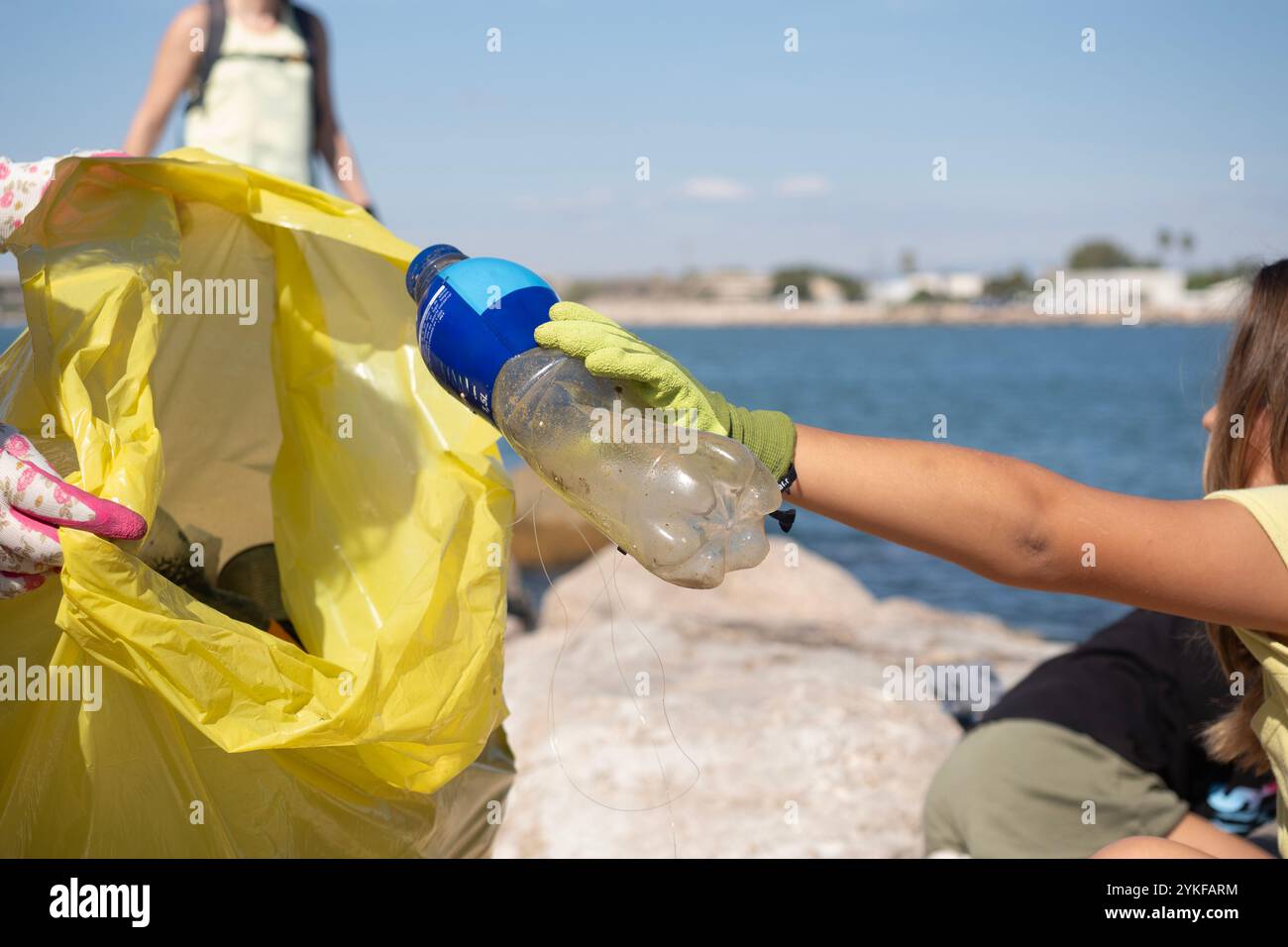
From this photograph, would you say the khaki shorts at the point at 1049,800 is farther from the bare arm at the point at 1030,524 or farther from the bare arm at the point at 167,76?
the bare arm at the point at 167,76

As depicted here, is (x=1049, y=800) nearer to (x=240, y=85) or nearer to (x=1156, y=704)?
(x=1156, y=704)

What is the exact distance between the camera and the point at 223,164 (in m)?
2.29

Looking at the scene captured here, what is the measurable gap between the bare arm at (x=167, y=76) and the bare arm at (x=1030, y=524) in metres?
2.91

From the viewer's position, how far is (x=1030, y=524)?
1.74 m

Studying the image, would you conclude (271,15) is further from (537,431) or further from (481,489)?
(537,431)

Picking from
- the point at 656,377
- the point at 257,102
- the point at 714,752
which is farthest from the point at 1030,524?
the point at 257,102

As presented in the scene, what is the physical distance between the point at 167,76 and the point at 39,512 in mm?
2662

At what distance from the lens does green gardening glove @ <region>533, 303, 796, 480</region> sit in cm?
161

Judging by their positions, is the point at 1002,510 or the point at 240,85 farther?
the point at 240,85

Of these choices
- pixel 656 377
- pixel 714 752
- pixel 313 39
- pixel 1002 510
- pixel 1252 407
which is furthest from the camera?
pixel 313 39

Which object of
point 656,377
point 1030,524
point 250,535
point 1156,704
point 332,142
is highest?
point 332,142

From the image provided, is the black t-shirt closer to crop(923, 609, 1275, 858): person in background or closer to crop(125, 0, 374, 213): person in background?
crop(923, 609, 1275, 858): person in background

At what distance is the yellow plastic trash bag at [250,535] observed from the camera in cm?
183

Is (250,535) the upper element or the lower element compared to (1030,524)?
lower
